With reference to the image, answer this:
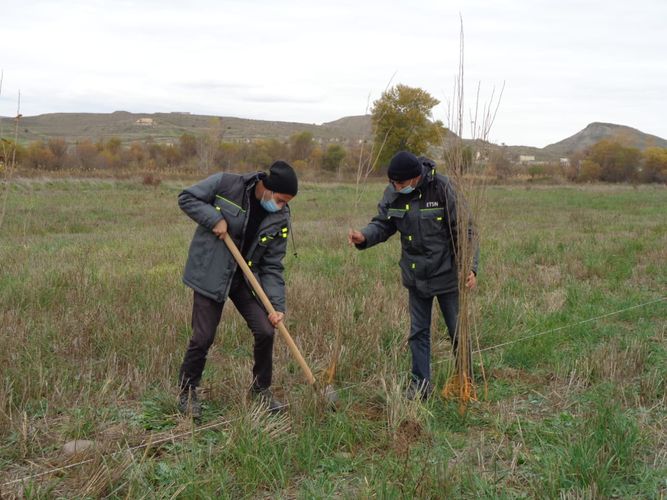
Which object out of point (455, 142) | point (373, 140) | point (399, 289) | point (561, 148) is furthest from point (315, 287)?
point (561, 148)

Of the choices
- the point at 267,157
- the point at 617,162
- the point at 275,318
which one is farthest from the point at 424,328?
the point at 617,162

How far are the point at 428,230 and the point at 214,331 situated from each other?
A: 5.32 feet

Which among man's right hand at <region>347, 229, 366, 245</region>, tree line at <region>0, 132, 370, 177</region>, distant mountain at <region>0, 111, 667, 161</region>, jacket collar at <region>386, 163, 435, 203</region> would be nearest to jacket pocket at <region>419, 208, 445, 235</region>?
jacket collar at <region>386, 163, 435, 203</region>

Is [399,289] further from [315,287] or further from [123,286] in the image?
[123,286]

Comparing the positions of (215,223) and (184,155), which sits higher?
(184,155)

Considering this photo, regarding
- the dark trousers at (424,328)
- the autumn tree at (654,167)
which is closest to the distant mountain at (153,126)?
the autumn tree at (654,167)

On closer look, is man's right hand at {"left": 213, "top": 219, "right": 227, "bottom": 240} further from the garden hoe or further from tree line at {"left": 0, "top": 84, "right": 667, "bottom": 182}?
tree line at {"left": 0, "top": 84, "right": 667, "bottom": 182}

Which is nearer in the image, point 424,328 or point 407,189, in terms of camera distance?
point 407,189

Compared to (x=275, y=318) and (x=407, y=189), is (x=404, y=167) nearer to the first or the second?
(x=407, y=189)

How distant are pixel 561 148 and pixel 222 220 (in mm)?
136793

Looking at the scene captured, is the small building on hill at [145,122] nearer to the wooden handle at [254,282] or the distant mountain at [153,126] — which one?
the distant mountain at [153,126]

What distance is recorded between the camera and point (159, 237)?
1241cm

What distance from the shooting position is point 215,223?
401 cm

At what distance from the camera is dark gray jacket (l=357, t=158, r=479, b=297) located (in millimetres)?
4477
